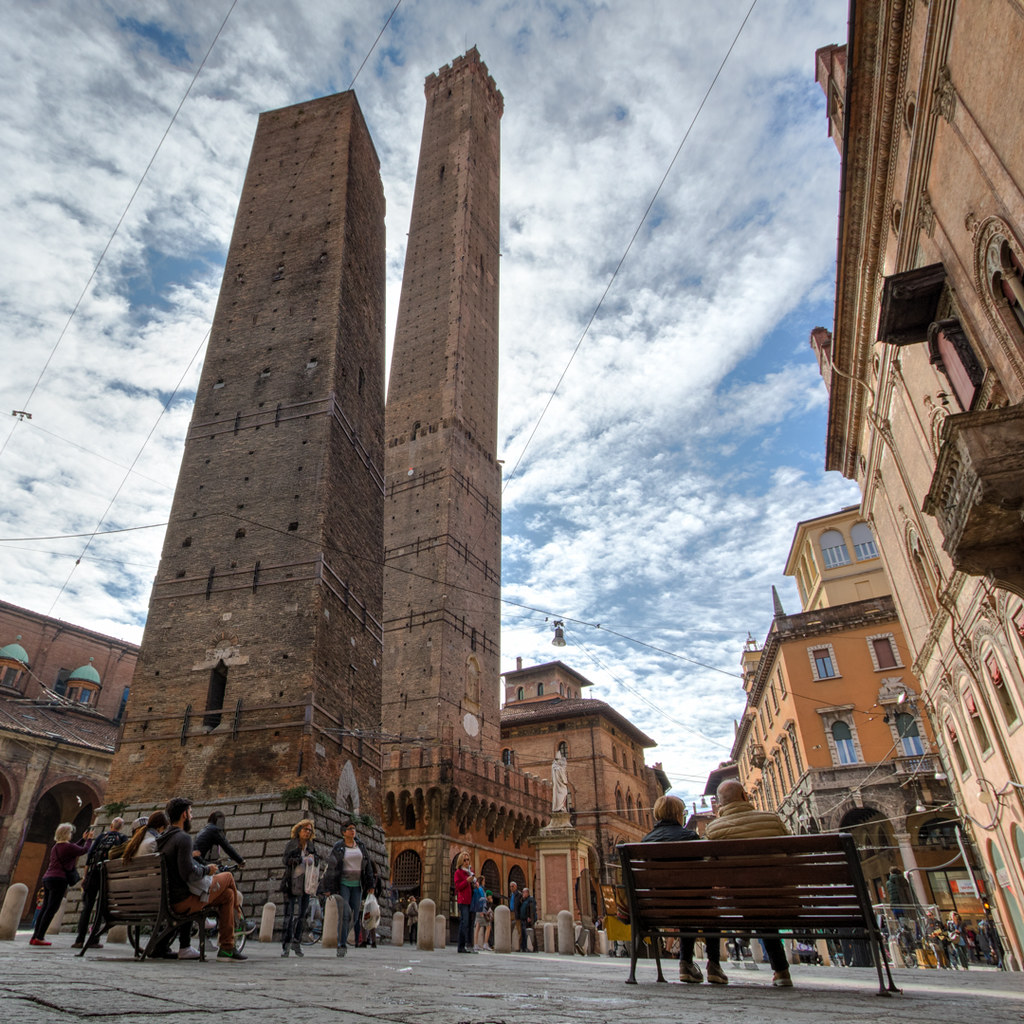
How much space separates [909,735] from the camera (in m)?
22.3

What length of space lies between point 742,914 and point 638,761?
40.0 metres

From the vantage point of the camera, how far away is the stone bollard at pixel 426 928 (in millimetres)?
10049

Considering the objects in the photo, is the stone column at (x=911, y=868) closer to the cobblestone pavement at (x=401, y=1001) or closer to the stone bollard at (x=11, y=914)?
the cobblestone pavement at (x=401, y=1001)

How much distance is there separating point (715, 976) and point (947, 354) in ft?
28.1

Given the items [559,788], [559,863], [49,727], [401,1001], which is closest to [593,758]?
[559,788]

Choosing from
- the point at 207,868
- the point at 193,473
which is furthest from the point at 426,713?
the point at 207,868

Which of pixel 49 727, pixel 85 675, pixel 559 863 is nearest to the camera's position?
pixel 559 863

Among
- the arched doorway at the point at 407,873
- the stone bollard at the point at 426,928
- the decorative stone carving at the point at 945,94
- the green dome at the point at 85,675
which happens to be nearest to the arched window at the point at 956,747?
the stone bollard at the point at 426,928

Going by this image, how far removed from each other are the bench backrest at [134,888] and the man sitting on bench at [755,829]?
347cm

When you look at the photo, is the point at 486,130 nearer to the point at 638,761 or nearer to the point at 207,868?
the point at 638,761

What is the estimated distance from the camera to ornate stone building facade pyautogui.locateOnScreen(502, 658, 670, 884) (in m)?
34.6

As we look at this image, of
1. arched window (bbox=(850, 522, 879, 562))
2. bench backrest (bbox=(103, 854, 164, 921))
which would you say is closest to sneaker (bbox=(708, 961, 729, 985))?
bench backrest (bbox=(103, 854, 164, 921))

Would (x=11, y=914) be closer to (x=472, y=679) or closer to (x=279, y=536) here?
(x=279, y=536)

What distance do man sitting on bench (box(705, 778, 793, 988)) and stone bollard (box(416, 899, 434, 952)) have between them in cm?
687
